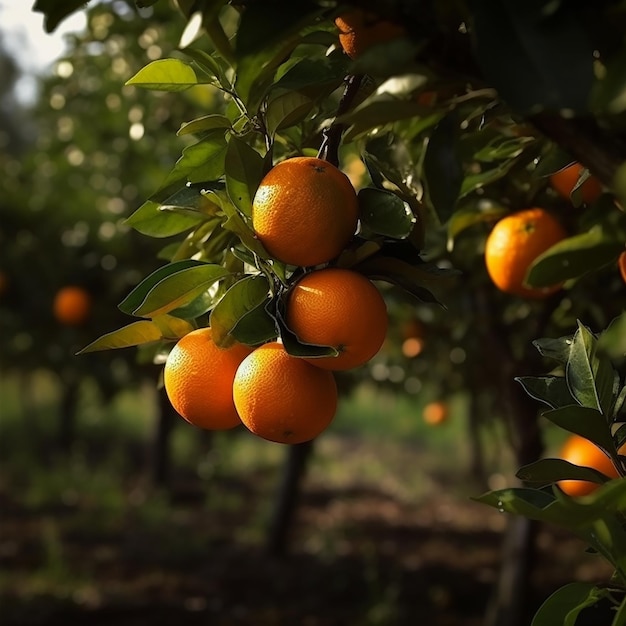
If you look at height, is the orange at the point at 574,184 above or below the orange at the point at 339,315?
below

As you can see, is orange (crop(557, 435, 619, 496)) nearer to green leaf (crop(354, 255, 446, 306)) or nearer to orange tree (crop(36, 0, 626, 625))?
orange tree (crop(36, 0, 626, 625))

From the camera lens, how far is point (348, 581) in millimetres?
2957

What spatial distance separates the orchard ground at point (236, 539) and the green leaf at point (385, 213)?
166 cm

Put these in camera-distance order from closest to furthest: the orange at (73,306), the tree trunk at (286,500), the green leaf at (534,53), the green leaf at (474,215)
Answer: the green leaf at (534,53) < the green leaf at (474,215) < the orange at (73,306) < the tree trunk at (286,500)

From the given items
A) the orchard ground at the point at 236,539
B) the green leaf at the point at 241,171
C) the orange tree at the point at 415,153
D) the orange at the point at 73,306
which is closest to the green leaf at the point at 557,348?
the orange tree at the point at 415,153

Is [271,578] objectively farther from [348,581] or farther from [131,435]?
[131,435]

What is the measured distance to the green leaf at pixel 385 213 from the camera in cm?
70

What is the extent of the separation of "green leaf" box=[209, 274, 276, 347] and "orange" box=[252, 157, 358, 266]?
39 millimetres

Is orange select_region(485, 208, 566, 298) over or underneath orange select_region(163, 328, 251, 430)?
underneath

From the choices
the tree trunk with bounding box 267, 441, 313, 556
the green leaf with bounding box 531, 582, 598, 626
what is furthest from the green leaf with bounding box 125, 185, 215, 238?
the tree trunk with bounding box 267, 441, 313, 556

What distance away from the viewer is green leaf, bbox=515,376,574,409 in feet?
2.56

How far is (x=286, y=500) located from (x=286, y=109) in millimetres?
2622

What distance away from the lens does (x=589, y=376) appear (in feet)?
2.43

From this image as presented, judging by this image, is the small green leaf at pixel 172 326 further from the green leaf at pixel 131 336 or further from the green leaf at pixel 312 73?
the green leaf at pixel 312 73
